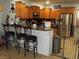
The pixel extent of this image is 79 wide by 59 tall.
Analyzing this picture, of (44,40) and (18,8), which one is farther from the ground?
(18,8)

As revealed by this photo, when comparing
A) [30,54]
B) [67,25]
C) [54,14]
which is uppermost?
[54,14]

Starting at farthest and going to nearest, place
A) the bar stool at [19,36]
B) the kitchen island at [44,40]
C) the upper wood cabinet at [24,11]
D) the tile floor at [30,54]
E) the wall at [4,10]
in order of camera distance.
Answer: the upper wood cabinet at [24,11], the wall at [4,10], the bar stool at [19,36], the kitchen island at [44,40], the tile floor at [30,54]

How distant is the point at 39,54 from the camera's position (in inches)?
269

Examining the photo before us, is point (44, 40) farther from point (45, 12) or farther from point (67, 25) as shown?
point (45, 12)

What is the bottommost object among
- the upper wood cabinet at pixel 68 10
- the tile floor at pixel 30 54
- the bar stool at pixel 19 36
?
the tile floor at pixel 30 54

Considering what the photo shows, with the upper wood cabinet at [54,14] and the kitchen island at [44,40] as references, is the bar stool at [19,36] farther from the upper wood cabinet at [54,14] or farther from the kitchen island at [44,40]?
the upper wood cabinet at [54,14]

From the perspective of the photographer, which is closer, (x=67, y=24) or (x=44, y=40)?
(x=44, y=40)

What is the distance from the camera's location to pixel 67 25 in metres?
10.7

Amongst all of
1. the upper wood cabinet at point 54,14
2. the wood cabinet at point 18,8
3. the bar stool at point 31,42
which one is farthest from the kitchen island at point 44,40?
the upper wood cabinet at point 54,14

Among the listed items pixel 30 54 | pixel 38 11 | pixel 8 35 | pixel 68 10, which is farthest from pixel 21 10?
pixel 68 10

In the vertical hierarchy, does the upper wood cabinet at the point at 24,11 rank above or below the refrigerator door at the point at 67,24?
above

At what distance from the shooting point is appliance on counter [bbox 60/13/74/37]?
34.8ft

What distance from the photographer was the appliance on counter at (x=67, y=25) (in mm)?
10594

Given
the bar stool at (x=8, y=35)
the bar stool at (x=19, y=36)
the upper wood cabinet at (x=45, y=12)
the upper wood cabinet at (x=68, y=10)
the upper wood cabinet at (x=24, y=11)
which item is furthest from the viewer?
the upper wood cabinet at (x=45, y=12)
